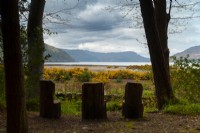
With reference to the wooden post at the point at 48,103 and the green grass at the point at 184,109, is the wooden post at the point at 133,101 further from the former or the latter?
the wooden post at the point at 48,103

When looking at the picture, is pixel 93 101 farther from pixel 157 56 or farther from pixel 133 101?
pixel 157 56

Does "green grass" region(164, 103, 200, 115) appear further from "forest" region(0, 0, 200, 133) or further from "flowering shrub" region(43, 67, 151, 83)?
"flowering shrub" region(43, 67, 151, 83)

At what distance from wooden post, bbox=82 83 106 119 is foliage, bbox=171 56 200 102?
17.6 feet

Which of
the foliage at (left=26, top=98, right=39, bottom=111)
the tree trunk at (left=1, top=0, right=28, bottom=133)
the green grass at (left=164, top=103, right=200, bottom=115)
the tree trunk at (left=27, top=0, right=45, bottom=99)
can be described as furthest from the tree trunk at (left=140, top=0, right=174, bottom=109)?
the tree trunk at (left=1, top=0, right=28, bottom=133)

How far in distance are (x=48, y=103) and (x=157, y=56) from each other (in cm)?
430

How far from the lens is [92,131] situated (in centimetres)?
888

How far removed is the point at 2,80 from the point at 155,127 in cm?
460

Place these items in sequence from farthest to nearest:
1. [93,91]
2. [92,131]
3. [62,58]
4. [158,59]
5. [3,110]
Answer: [62,58] → [158,59] → [3,110] → [93,91] → [92,131]

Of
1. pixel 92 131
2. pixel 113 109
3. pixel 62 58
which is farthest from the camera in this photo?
pixel 62 58

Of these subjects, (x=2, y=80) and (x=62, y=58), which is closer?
(x=2, y=80)

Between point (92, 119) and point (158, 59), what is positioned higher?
point (158, 59)

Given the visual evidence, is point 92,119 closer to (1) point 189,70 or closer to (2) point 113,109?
(2) point 113,109

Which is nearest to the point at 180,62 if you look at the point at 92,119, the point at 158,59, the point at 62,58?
the point at 158,59

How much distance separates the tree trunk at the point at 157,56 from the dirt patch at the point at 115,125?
259 cm
